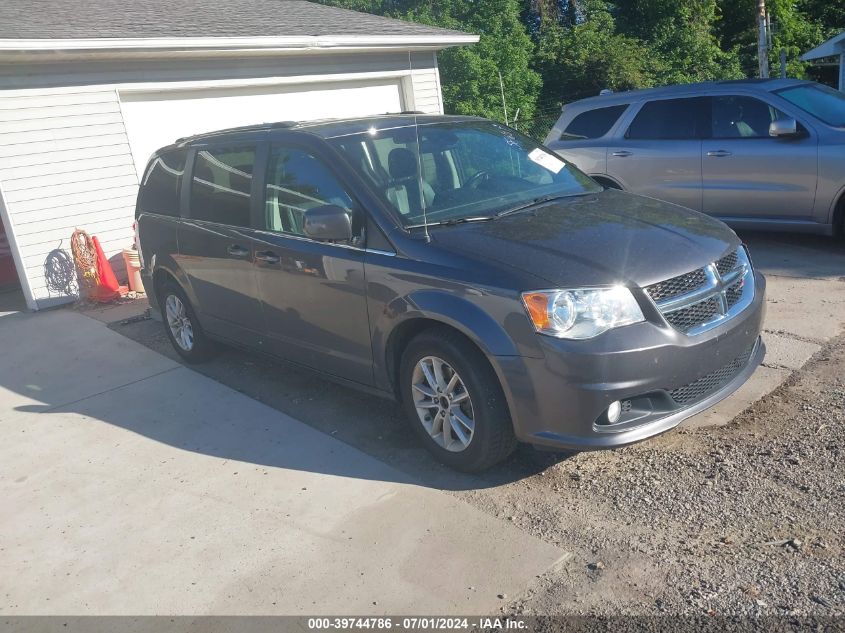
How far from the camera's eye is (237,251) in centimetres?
539

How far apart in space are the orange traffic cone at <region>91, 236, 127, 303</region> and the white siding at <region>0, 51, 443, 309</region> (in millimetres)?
444

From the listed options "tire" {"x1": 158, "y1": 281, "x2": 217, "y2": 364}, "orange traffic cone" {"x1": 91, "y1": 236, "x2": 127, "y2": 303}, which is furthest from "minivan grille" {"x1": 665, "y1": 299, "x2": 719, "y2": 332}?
"orange traffic cone" {"x1": 91, "y1": 236, "x2": 127, "y2": 303}

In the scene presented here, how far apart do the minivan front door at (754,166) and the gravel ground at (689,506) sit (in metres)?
3.12

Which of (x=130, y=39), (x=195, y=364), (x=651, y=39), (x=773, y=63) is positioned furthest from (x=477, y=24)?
(x=195, y=364)

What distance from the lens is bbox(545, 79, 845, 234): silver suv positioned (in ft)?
25.0

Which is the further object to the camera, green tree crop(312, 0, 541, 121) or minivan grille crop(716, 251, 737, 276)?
green tree crop(312, 0, 541, 121)

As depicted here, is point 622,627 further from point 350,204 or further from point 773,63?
point 773,63

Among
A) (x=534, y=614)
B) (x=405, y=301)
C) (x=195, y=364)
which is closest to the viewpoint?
(x=534, y=614)

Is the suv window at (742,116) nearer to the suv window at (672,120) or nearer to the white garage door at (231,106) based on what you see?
the suv window at (672,120)

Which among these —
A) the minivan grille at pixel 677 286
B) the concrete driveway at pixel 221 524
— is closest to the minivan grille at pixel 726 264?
the minivan grille at pixel 677 286

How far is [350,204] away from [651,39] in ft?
84.5

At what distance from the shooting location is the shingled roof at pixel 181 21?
938 centimetres

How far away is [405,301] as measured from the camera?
13.7 ft

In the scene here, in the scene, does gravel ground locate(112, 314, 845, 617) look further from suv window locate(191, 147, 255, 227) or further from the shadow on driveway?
suv window locate(191, 147, 255, 227)
